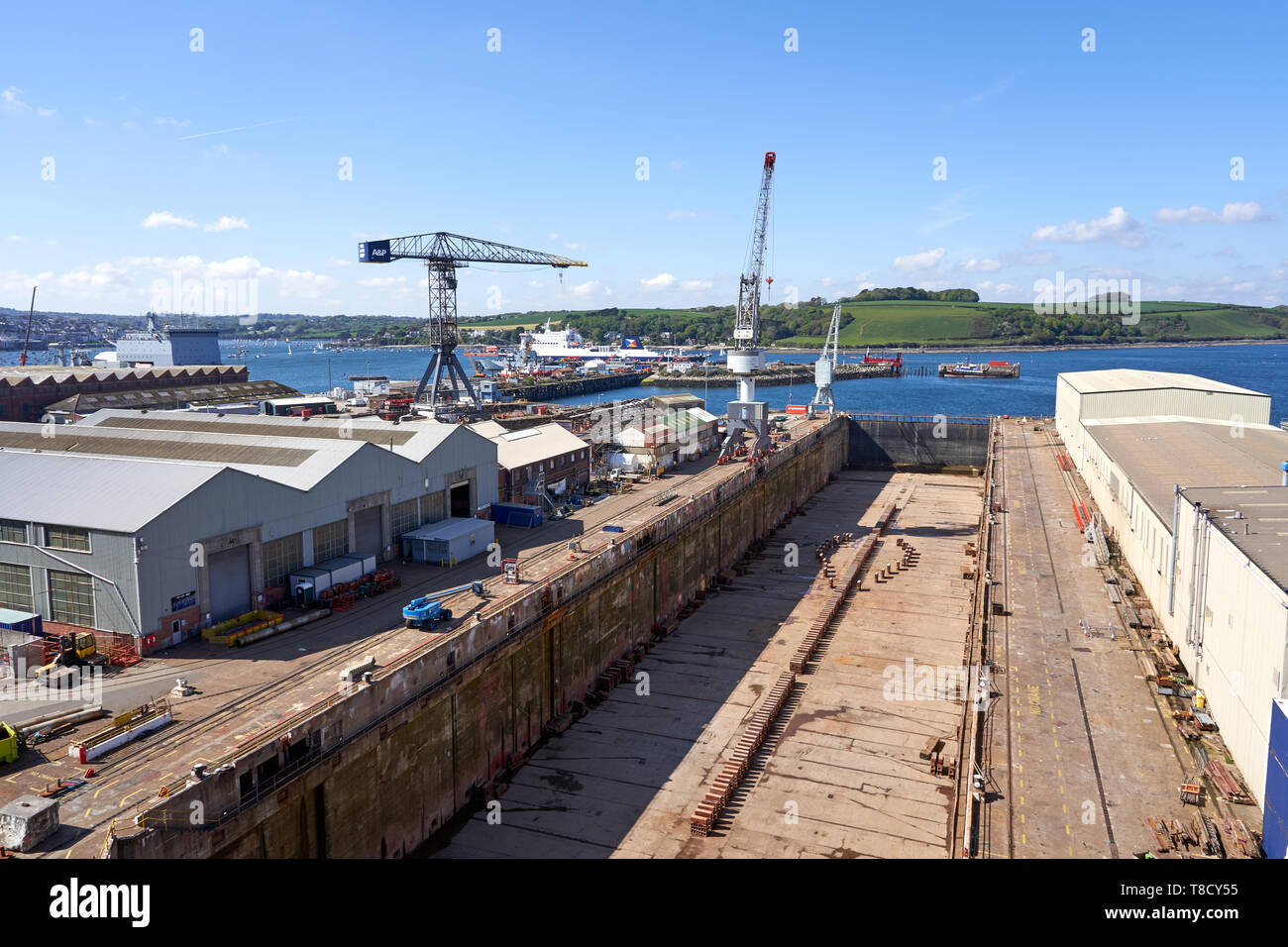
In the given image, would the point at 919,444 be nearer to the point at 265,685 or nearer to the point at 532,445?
the point at 532,445

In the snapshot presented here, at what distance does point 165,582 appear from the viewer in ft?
91.4

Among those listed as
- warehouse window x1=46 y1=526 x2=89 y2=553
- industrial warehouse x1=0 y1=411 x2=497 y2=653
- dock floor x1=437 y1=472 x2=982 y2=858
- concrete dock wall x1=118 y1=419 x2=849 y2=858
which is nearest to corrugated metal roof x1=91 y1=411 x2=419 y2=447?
industrial warehouse x1=0 y1=411 x2=497 y2=653

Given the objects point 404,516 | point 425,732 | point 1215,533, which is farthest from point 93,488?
point 1215,533

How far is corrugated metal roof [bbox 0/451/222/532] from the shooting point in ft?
91.2

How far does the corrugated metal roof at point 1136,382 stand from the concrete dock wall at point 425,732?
159 ft

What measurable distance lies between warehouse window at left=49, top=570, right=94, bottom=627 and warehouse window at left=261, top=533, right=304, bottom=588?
549 centimetres

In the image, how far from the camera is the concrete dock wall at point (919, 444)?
308 feet

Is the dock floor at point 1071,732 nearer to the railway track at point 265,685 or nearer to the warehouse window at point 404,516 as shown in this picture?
the railway track at point 265,685

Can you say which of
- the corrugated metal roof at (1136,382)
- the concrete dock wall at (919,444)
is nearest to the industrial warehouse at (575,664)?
the corrugated metal roof at (1136,382)

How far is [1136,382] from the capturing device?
7925 cm

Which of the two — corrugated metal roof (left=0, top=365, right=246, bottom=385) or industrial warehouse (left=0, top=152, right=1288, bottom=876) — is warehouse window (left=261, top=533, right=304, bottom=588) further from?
corrugated metal roof (left=0, top=365, right=246, bottom=385)

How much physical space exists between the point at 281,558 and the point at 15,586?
820 cm

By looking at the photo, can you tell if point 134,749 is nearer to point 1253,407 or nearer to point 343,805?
point 343,805
